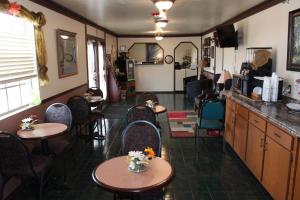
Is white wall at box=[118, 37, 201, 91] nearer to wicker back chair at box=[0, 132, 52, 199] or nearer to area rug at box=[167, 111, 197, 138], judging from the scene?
area rug at box=[167, 111, 197, 138]

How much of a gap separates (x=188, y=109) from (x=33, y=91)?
16.3 feet

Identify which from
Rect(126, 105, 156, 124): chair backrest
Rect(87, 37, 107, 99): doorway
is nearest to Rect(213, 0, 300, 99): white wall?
Rect(126, 105, 156, 124): chair backrest

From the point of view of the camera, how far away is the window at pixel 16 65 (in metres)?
3.12

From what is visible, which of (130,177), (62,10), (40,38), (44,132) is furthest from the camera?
(62,10)

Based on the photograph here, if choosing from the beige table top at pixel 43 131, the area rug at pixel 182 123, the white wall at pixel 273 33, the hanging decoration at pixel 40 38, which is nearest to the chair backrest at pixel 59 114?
the beige table top at pixel 43 131

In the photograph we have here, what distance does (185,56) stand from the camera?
11.5 m

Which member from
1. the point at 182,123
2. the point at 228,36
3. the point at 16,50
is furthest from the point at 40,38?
the point at 228,36

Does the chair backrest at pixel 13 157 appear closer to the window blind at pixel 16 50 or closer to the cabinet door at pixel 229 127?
the window blind at pixel 16 50

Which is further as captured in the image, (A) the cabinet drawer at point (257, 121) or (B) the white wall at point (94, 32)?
(B) the white wall at point (94, 32)

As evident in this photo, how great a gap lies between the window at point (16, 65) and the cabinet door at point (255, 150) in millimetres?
3073

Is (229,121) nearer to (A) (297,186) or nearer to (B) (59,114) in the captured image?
(A) (297,186)

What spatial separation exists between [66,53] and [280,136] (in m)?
4.02

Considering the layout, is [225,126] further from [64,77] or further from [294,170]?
[64,77]

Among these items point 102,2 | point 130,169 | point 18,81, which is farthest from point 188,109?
point 130,169
